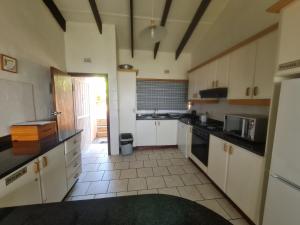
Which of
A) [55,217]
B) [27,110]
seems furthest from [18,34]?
[55,217]

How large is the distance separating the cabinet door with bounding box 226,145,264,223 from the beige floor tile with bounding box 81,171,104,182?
219 cm

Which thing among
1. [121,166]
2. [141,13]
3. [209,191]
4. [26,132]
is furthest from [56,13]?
[209,191]

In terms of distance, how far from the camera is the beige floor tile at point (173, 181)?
2529mm

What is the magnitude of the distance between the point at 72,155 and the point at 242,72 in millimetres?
2834

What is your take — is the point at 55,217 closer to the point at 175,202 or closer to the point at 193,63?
the point at 175,202

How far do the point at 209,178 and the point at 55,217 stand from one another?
2.54 m

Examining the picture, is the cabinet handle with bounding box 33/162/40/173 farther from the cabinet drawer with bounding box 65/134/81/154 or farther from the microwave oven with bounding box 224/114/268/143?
the microwave oven with bounding box 224/114/268/143

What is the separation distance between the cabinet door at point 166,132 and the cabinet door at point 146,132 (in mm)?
137

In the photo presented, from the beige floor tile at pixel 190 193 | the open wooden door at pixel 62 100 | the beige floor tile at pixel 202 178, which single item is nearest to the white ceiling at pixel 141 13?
the open wooden door at pixel 62 100

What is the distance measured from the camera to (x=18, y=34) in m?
1.95

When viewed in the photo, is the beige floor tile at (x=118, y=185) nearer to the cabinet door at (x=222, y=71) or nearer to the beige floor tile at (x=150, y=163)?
the beige floor tile at (x=150, y=163)

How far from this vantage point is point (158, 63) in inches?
177

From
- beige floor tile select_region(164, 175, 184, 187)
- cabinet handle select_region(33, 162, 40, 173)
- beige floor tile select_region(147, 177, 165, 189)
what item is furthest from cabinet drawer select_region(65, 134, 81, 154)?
beige floor tile select_region(164, 175, 184, 187)

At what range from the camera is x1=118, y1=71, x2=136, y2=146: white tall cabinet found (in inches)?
150
